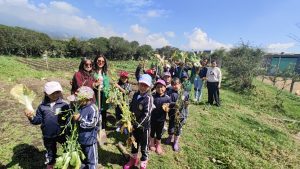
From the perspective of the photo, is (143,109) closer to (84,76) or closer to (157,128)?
(157,128)

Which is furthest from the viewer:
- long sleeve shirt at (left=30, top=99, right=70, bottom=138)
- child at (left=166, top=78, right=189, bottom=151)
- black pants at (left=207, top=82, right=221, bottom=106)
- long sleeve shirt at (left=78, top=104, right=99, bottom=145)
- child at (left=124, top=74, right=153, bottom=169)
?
black pants at (left=207, top=82, right=221, bottom=106)

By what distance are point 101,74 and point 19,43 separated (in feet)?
143

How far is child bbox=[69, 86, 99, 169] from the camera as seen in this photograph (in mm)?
3881

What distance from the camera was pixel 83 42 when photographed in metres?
55.4

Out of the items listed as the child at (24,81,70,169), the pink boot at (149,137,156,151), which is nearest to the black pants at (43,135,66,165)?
the child at (24,81,70,169)

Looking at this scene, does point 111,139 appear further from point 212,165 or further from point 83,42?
point 83,42

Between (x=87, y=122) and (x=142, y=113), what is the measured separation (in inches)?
42.3

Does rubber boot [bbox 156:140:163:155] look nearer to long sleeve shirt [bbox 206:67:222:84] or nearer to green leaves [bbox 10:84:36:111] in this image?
green leaves [bbox 10:84:36:111]

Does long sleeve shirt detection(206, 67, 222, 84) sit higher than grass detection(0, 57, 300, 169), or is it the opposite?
long sleeve shirt detection(206, 67, 222, 84)

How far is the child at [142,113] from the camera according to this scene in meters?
4.64

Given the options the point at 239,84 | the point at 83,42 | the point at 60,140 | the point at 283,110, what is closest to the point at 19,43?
the point at 83,42

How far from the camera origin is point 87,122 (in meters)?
3.98

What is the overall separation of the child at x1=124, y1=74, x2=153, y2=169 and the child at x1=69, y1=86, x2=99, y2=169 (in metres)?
0.89

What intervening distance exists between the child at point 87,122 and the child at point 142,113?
2.91 feet
